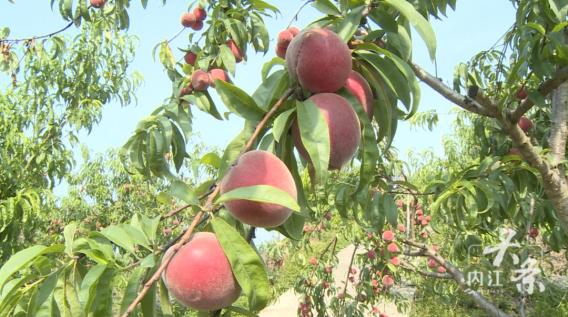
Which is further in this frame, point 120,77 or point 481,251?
point 120,77

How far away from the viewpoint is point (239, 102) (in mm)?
649

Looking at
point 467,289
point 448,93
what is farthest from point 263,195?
point 467,289

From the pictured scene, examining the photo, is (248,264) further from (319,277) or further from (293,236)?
(319,277)

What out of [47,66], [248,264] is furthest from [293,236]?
[47,66]

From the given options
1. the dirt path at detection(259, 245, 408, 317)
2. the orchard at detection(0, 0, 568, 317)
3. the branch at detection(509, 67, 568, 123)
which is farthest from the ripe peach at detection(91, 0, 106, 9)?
the dirt path at detection(259, 245, 408, 317)

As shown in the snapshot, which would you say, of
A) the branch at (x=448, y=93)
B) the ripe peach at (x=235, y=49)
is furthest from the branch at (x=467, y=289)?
the ripe peach at (x=235, y=49)

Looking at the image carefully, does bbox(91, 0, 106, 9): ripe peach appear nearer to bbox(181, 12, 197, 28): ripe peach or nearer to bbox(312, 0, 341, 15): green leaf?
bbox(181, 12, 197, 28): ripe peach

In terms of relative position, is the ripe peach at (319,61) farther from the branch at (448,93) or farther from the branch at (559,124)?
the branch at (559,124)

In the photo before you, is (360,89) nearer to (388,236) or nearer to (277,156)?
Result: (277,156)

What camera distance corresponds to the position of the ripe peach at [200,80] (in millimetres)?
1489

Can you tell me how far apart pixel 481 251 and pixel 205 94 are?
6.38 feet

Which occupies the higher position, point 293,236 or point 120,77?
point 120,77

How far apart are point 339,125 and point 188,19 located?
1594 mm

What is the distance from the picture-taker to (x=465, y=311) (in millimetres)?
5117
